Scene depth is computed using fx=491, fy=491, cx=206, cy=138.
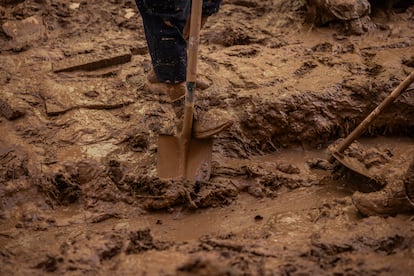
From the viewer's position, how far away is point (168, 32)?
310 centimetres

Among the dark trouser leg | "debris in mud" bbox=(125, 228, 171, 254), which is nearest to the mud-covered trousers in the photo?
the dark trouser leg

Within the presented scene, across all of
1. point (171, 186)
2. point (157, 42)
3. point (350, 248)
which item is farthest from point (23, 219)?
point (350, 248)

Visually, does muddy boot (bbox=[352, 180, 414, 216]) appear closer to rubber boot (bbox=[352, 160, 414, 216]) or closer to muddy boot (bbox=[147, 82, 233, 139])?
rubber boot (bbox=[352, 160, 414, 216])

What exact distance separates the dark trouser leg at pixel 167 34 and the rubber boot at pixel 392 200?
56.9 inches

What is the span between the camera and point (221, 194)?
9.93ft

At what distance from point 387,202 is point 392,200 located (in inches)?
1.1

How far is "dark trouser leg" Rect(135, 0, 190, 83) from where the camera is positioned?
2.99 meters

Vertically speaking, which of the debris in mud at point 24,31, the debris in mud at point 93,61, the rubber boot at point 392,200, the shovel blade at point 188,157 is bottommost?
the shovel blade at point 188,157

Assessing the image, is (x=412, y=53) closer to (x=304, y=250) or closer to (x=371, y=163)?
(x=371, y=163)

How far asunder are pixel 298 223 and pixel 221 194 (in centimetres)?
55

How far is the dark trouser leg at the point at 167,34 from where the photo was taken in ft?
9.81

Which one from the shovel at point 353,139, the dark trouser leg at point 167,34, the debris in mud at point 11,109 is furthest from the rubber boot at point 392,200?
the debris in mud at point 11,109

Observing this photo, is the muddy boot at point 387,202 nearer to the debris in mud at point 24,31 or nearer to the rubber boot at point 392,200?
the rubber boot at point 392,200

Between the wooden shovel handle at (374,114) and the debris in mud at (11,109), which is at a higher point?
the wooden shovel handle at (374,114)
